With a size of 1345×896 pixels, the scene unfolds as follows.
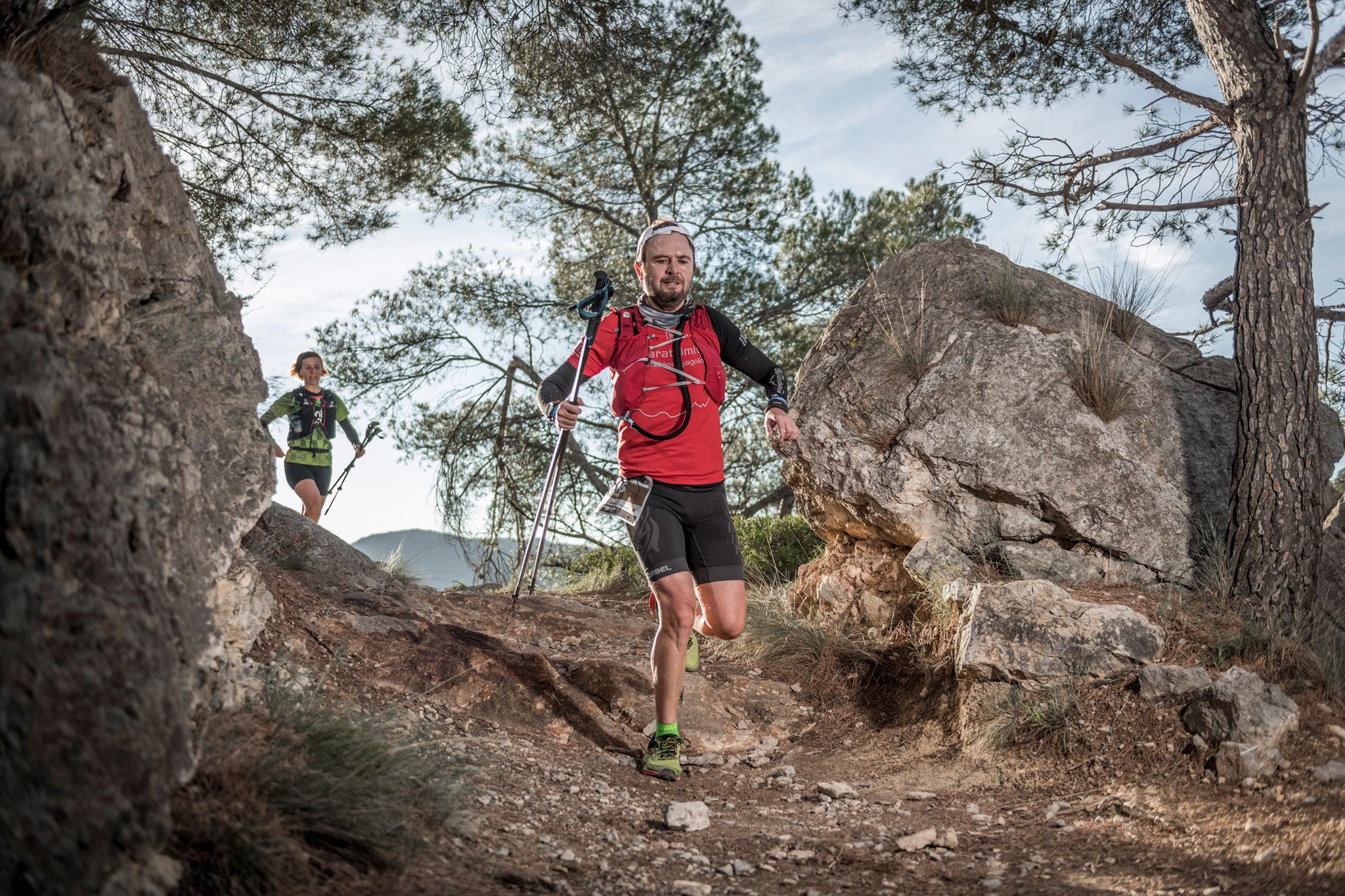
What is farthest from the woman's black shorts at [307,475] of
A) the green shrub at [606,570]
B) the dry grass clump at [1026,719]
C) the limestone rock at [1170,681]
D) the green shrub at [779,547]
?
the limestone rock at [1170,681]

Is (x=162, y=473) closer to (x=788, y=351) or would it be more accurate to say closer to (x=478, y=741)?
(x=478, y=741)

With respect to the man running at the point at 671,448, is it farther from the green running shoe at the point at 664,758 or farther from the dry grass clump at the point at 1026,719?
the dry grass clump at the point at 1026,719

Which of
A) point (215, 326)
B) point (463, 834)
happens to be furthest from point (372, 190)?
point (463, 834)

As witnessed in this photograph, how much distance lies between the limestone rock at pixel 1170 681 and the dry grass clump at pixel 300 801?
3.21 metres

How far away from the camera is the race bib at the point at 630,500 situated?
13.9ft

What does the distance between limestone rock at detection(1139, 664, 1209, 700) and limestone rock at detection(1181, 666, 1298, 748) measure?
109 millimetres

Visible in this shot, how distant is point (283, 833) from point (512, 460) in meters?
8.34

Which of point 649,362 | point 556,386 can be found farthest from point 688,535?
point 556,386

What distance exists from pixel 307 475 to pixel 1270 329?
779 cm

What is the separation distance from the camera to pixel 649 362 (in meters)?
4.39

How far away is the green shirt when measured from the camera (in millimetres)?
8375

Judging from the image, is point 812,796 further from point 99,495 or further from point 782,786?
point 99,495

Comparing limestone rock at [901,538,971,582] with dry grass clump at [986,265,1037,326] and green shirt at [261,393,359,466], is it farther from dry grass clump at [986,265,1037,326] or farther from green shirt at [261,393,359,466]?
green shirt at [261,393,359,466]

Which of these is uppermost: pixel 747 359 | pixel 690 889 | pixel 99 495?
pixel 747 359
